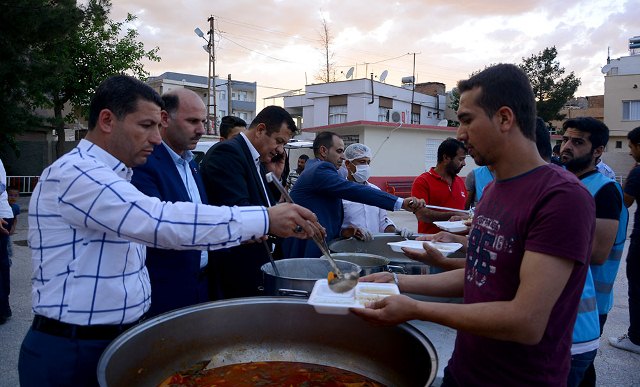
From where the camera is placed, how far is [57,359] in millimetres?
1507

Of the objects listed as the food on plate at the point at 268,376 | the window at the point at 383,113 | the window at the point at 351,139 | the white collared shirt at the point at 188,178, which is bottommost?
the food on plate at the point at 268,376

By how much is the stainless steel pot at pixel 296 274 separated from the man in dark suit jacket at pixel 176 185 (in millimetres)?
354

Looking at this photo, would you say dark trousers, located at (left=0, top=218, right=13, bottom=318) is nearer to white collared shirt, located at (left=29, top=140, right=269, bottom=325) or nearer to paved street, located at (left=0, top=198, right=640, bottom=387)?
paved street, located at (left=0, top=198, right=640, bottom=387)

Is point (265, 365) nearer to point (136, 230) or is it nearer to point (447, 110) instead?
point (136, 230)

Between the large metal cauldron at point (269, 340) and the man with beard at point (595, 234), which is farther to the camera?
the man with beard at point (595, 234)

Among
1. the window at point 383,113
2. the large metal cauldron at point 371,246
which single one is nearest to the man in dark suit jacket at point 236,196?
the large metal cauldron at point 371,246

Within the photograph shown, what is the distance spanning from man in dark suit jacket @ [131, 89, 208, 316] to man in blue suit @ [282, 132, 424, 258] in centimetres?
115

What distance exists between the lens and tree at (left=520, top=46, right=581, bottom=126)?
28.5 metres

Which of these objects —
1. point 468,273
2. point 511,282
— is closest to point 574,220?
point 511,282

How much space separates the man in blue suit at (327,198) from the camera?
357 centimetres

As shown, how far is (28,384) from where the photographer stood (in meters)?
1.54

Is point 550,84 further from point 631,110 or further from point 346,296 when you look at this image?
point 346,296

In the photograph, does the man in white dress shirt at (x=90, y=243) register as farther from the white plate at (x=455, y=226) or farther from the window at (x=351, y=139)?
the window at (x=351, y=139)

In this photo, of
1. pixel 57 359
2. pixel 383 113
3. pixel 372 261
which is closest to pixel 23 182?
pixel 372 261
